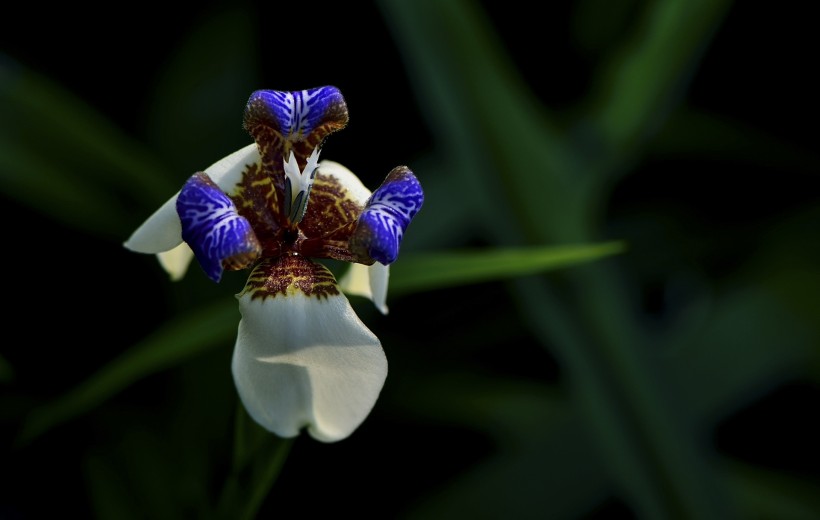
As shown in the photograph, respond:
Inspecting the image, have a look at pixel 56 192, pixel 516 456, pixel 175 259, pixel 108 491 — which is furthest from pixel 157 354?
pixel 516 456

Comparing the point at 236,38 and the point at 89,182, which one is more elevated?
the point at 236,38

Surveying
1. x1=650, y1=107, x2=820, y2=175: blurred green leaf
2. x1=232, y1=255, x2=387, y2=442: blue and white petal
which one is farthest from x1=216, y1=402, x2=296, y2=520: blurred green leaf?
x1=650, y1=107, x2=820, y2=175: blurred green leaf

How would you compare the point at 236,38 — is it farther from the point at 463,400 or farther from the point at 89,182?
the point at 463,400

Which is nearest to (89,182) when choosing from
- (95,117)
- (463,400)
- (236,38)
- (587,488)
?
(95,117)

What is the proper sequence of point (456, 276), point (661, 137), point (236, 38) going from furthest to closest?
point (661, 137) < point (236, 38) < point (456, 276)

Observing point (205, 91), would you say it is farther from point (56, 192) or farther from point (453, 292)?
point (453, 292)

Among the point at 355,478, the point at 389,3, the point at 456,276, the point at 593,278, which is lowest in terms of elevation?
the point at 355,478

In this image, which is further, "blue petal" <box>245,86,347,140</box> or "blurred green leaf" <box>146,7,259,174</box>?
"blurred green leaf" <box>146,7,259,174</box>

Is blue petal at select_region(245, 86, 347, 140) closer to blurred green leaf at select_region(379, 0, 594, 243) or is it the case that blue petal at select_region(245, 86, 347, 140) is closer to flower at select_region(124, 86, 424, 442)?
flower at select_region(124, 86, 424, 442)
